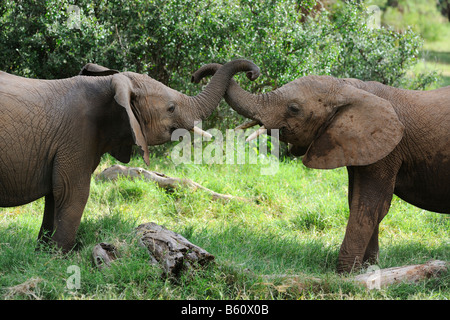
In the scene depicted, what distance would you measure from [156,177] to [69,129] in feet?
9.49

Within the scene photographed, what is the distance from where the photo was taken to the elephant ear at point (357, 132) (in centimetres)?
588

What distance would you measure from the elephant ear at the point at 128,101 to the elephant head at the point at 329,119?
95cm

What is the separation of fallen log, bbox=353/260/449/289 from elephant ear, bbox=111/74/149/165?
7.36ft

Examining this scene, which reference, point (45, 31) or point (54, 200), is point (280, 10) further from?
point (54, 200)

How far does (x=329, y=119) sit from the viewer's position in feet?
20.0

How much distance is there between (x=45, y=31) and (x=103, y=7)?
0.97 meters

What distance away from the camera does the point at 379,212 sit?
6.05m

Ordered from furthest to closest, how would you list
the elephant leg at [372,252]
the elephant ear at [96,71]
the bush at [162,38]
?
the bush at [162,38] < the elephant leg at [372,252] < the elephant ear at [96,71]

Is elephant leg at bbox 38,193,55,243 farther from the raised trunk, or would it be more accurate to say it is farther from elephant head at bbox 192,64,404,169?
elephant head at bbox 192,64,404,169

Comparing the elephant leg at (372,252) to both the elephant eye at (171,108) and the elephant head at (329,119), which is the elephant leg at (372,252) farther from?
the elephant eye at (171,108)

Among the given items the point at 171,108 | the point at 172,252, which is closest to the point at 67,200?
the point at 172,252

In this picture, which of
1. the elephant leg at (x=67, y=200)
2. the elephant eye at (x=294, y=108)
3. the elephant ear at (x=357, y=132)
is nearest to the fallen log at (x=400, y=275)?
the elephant ear at (x=357, y=132)

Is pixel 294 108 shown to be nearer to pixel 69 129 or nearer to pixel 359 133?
pixel 359 133
